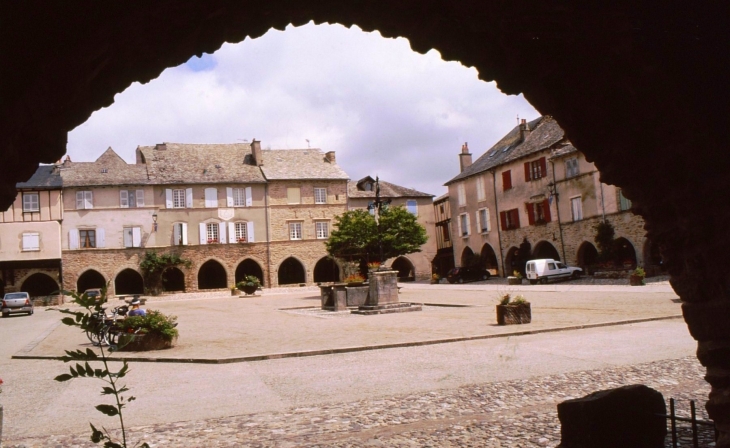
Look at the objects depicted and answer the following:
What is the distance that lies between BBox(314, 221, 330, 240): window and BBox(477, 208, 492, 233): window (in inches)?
474

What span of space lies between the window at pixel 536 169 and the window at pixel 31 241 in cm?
3278

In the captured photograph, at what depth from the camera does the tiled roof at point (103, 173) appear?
152ft

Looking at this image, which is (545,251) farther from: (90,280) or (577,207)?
(90,280)

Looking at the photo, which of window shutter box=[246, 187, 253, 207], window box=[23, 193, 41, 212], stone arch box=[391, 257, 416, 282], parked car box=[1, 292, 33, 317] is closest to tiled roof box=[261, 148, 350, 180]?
window shutter box=[246, 187, 253, 207]

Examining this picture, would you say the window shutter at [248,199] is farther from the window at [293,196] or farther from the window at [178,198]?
the window at [178,198]

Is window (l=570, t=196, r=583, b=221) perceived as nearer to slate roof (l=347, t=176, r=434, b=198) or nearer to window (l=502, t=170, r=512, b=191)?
window (l=502, t=170, r=512, b=191)

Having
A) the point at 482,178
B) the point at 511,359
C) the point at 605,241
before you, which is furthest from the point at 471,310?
the point at 482,178

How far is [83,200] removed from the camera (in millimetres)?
45906

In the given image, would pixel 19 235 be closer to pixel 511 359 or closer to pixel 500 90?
pixel 511 359

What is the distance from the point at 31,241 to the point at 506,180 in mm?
32299

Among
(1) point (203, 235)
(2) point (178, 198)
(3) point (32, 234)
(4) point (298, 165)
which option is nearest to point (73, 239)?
(3) point (32, 234)

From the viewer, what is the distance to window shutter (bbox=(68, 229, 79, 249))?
149 feet

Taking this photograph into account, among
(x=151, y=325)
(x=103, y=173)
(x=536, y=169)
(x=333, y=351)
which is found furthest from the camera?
(x=103, y=173)

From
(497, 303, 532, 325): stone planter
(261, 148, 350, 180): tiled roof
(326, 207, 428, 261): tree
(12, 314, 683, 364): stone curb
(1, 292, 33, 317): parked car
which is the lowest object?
(12, 314, 683, 364): stone curb
